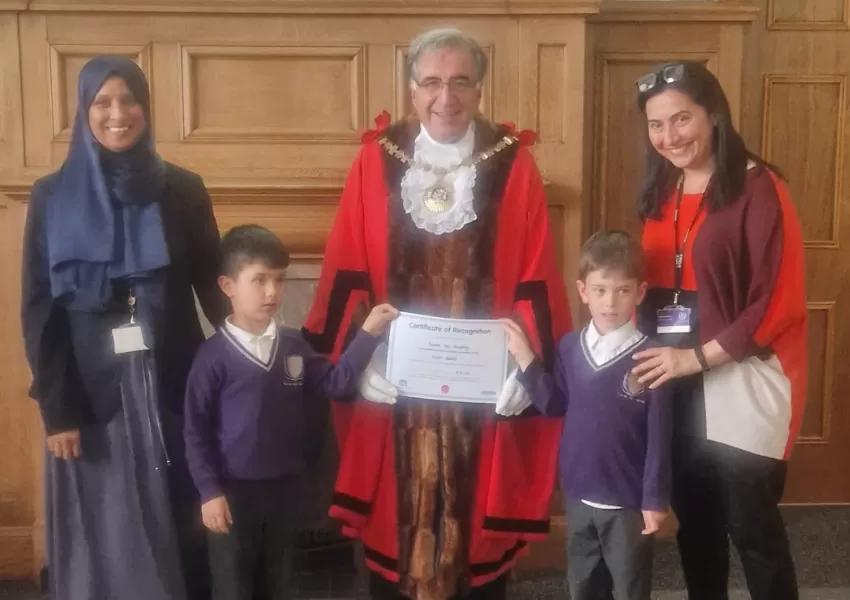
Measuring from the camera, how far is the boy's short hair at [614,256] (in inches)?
61.5

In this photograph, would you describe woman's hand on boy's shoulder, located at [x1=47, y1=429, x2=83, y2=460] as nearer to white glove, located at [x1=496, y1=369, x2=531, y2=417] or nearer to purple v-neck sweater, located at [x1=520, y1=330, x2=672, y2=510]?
white glove, located at [x1=496, y1=369, x2=531, y2=417]

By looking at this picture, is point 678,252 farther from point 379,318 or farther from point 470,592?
point 470,592

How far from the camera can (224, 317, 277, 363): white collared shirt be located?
5.29 ft

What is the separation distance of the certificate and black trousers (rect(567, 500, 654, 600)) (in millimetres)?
304

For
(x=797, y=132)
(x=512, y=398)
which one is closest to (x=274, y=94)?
(x=512, y=398)

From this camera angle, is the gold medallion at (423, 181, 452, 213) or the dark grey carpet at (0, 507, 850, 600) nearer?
the gold medallion at (423, 181, 452, 213)

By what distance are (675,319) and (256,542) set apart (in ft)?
3.14

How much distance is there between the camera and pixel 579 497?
5.31 feet

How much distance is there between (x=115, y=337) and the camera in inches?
64.0

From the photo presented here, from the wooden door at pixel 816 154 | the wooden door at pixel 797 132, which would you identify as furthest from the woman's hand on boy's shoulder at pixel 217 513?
the wooden door at pixel 816 154

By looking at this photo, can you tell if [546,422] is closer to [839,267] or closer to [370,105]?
[370,105]

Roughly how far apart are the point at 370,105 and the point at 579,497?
1.25 meters

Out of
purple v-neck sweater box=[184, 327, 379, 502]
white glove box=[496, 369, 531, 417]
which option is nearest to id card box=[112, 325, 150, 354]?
purple v-neck sweater box=[184, 327, 379, 502]

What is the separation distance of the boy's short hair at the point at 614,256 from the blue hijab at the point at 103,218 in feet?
2.73
